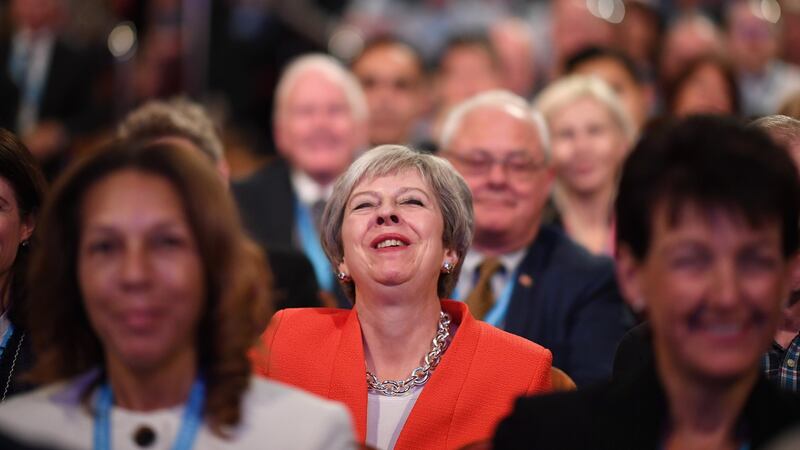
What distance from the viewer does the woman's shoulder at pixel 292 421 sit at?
7.03ft

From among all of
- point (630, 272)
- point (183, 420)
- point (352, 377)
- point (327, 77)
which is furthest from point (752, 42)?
point (183, 420)

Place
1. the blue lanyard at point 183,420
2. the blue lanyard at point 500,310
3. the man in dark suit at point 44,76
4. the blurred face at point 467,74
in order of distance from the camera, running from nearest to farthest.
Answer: the blue lanyard at point 183,420, the blue lanyard at point 500,310, the blurred face at point 467,74, the man in dark suit at point 44,76

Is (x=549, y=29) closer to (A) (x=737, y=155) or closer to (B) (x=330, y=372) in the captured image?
(B) (x=330, y=372)

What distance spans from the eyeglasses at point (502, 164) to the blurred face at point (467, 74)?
8.33ft

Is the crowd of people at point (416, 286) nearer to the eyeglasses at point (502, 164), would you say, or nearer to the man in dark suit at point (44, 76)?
the eyeglasses at point (502, 164)

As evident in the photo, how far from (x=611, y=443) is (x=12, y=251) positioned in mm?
1445

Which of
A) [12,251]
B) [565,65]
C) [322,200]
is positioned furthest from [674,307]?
[565,65]

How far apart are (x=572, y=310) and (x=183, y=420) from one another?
206 cm

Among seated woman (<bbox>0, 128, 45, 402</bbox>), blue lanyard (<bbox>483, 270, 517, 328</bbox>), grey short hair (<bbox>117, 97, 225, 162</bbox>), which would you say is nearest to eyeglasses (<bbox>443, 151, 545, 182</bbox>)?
blue lanyard (<bbox>483, 270, 517, 328</bbox>)

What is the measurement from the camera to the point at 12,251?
2766mm

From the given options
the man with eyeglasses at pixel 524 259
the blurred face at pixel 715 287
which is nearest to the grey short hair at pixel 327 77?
the man with eyeglasses at pixel 524 259

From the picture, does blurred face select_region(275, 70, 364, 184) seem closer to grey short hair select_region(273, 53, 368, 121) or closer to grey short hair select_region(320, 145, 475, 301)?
grey short hair select_region(273, 53, 368, 121)

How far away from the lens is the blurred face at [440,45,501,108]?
279 inches

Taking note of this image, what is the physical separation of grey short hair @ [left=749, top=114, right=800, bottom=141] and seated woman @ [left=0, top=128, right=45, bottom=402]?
1.72 meters
